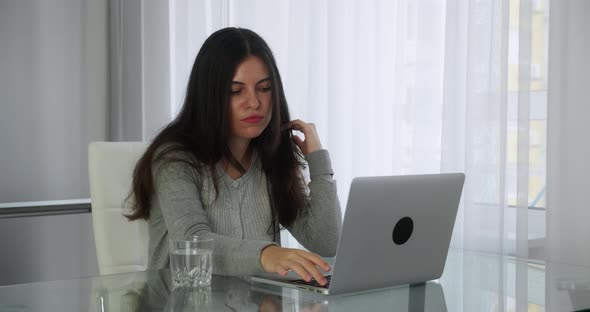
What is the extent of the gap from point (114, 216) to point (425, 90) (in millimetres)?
1335

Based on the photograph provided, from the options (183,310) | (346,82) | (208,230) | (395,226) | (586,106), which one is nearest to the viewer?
(183,310)

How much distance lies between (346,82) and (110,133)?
1827mm

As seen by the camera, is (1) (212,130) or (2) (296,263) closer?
(2) (296,263)

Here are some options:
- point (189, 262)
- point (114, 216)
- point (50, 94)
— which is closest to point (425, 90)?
point (114, 216)

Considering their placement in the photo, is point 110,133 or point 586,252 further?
point 110,133

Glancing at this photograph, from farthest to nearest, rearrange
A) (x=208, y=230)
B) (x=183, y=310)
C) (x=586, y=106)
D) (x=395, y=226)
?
(x=586, y=106)
(x=208, y=230)
(x=395, y=226)
(x=183, y=310)

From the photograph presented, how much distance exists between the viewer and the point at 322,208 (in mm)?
1827

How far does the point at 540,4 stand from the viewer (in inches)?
91.5

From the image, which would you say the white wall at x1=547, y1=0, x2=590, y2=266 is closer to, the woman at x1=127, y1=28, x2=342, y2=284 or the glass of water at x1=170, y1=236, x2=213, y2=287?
the woman at x1=127, y1=28, x2=342, y2=284

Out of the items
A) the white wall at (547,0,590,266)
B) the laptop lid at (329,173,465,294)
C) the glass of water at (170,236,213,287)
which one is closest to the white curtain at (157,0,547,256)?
the white wall at (547,0,590,266)

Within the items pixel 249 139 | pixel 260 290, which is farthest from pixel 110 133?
pixel 260 290

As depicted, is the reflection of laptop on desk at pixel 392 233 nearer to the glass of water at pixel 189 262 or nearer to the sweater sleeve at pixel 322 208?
the glass of water at pixel 189 262

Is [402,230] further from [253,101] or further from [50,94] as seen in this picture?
[50,94]

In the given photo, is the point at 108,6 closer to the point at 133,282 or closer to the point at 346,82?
the point at 346,82
